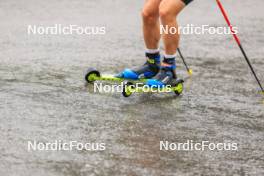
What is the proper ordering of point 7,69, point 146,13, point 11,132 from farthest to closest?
1. point 7,69
2. point 146,13
3. point 11,132

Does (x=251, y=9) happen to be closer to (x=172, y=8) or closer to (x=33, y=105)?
(x=172, y=8)

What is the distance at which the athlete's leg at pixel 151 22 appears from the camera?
8.25 m

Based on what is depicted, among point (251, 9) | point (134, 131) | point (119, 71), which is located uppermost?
point (251, 9)

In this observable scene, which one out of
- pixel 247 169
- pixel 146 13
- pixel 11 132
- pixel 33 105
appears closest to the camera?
pixel 247 169

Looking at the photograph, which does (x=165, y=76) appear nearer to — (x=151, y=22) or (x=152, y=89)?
(x=152, y=89)

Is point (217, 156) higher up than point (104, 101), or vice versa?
point (104, 101)

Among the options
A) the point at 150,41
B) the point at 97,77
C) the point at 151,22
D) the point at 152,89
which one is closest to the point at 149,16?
the point at 151,22

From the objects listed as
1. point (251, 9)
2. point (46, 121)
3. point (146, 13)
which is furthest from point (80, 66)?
point (251, 9)

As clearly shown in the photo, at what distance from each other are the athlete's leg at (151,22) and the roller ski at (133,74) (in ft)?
0.67

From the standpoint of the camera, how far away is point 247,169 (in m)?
5.96

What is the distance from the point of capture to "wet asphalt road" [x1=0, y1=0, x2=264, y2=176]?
601 cm

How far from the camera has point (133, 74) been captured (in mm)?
8461

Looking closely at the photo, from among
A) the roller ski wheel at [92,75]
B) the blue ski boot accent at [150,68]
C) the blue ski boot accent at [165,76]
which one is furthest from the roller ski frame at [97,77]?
the blue ski boot accent at [165,76]

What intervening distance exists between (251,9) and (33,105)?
7.80 metres
